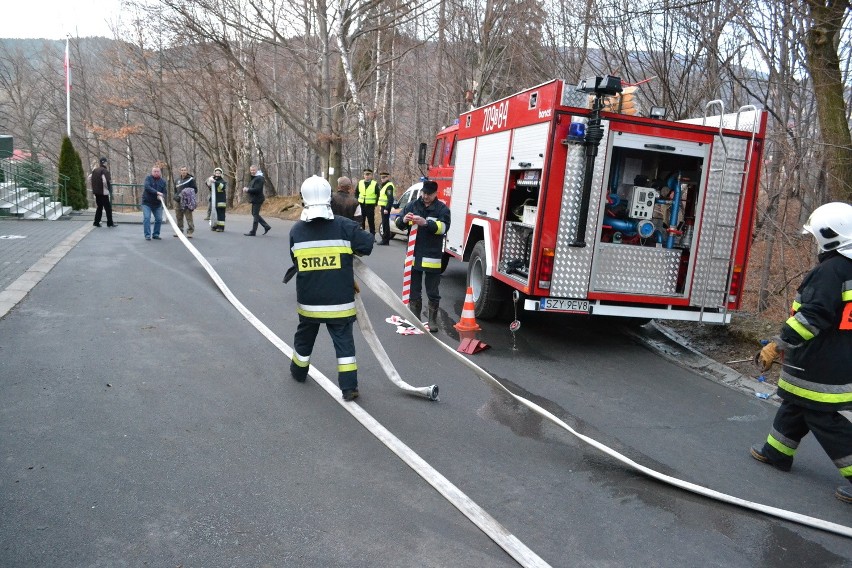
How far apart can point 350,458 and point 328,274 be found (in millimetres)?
1594

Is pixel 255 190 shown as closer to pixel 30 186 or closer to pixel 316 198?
pixel 30 186

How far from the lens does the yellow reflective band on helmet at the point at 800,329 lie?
13.3 ft

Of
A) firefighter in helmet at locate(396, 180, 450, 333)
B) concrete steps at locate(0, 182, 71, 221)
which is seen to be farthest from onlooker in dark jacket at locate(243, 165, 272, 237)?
firefighter in helmet at locate(396, 180, 450, 333)

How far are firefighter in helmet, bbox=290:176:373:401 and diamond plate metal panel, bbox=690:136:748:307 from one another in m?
4.11

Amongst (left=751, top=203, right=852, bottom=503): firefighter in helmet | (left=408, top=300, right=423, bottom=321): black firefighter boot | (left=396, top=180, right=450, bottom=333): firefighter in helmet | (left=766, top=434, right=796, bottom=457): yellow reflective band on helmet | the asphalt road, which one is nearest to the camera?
the asphalt road

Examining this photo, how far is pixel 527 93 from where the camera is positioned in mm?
7668

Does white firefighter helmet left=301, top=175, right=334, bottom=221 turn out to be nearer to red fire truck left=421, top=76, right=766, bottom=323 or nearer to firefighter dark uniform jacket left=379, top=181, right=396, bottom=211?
red fire truck left=421, top=76, right=766, bottom=323

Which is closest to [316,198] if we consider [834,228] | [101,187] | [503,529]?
[503,529]

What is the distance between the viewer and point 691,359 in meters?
7.66

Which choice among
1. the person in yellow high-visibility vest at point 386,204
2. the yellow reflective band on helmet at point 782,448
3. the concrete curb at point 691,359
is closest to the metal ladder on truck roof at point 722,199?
the concrete curb at point 691,359

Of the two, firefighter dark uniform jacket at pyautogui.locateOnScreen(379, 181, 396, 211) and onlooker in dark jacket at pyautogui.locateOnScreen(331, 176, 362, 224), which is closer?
onlooker in dark jacket at pyautogui.locateOnScreen(331, 176, 362, 224)

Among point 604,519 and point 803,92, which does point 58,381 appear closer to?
point 604,519

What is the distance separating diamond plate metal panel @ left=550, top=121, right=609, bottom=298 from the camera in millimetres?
7012

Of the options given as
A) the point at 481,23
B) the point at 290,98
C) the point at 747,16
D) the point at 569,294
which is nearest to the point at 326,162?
the point at 481,23
